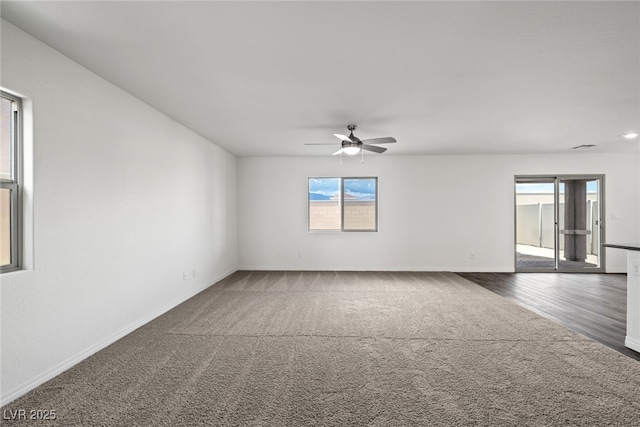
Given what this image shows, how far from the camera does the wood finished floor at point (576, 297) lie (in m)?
3.29

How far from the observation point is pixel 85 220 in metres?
2.67

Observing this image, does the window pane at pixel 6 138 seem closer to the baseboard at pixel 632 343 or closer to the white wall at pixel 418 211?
the white wall at pixel 418 211

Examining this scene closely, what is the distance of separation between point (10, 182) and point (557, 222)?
8.53 m

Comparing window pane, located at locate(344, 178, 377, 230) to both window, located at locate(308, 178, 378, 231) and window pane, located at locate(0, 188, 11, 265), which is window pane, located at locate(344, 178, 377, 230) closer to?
window, located at locate(308, 178, 378, 231)

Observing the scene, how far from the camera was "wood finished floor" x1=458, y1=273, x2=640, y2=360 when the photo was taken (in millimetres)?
3294

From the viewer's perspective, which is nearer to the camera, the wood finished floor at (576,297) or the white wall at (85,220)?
the white wall at (85,220)

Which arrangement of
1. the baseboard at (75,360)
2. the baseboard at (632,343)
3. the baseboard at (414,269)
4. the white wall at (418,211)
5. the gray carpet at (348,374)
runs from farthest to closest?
1. the baseboard at (414,269)
2. the white wall at (418,211)
3. the baseboard at (632,343)
4. the baseboard at (75,360)
5. the gray carpet at (348,374)

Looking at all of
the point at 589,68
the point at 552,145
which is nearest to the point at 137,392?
the point at 589,68

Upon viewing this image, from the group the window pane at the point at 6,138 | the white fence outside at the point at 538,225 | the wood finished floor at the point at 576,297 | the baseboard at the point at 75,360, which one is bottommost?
the wood finished floor at the point at 576,297

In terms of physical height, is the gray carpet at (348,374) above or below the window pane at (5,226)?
below

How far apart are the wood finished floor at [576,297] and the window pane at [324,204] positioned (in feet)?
9.54

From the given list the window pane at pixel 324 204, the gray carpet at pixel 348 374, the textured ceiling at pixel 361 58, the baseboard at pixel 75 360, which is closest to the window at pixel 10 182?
the textured ceiling at pixel 361 58

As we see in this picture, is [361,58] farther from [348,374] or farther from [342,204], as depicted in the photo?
[342,204]

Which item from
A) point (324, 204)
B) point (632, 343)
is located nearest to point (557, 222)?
point (632, 343)
